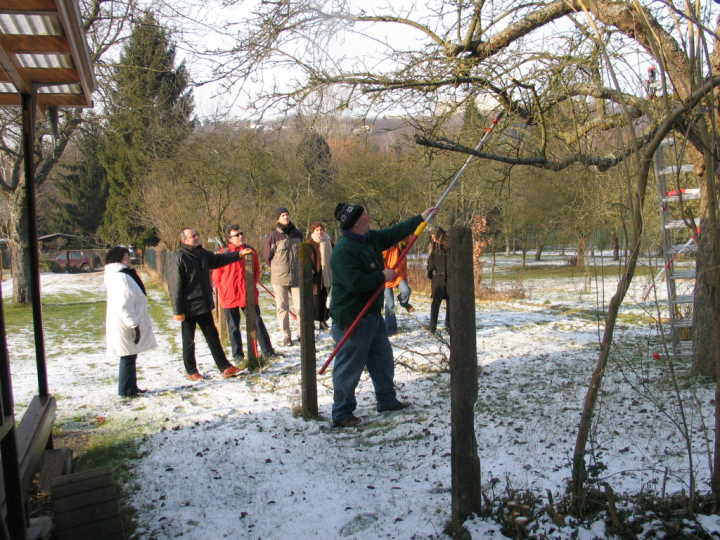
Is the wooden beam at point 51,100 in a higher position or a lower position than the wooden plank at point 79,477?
higher

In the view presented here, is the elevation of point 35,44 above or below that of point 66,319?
above

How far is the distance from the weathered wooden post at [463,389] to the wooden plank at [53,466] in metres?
2.60

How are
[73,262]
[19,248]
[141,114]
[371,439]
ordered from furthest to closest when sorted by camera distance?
[73,262] → [19,248] → [141,114] → [371,439]

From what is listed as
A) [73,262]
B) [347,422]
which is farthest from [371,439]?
[73,262]

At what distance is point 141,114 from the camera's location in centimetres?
1555

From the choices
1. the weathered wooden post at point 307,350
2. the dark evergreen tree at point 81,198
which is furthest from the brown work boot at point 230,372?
the dark evergreen tree at point 81,198

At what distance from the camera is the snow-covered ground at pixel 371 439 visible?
10.6 ft

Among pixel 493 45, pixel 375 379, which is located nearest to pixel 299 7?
pixel 493 45

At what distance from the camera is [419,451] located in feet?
13.5

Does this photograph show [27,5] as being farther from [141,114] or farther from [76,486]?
[141,114]

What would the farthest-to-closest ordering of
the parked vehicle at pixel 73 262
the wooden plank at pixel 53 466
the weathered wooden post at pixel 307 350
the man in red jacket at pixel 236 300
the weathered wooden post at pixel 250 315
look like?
the parked vehicle at pixel 73 262 < the man in red jacket at pixel 236 300 < the weathered wooden post at pixel 250 315 < the weathered wooden post at pixel 307 350 < the wooden plank at pixel 53 466

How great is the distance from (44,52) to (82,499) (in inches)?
94.5

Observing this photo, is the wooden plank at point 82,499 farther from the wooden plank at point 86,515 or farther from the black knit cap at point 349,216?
the black knit cap at point 349,216

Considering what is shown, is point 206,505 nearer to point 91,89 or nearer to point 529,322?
point 91,89
